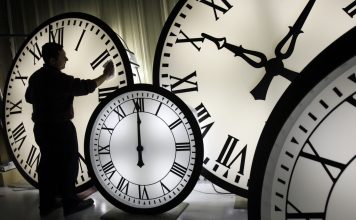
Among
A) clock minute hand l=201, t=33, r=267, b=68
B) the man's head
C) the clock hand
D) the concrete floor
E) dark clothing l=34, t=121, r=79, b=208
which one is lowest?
the concrete floor

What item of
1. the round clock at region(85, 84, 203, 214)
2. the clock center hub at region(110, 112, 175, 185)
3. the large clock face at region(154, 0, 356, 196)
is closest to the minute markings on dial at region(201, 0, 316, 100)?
the large clock face at region(154, 0, 356, 196)

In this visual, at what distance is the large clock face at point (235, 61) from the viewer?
54.2 inches

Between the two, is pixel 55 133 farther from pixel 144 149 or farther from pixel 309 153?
pixel 309 153

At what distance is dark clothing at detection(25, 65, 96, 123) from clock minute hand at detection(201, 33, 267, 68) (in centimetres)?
68

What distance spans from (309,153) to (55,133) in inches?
56.9

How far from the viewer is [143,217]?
1521 mm

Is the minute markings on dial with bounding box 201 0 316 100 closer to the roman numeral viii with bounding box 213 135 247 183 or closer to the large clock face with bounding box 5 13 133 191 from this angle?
the roman numeral viii with bounding box 213 135 247 183

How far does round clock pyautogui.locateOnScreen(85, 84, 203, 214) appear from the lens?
4.72ft

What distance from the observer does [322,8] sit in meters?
1.32

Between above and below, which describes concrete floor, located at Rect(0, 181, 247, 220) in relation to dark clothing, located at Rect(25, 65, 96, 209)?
below

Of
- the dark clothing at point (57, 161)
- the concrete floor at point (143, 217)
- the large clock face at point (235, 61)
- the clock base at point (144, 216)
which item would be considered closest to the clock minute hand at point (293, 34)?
the large clock face at point (235, 61)

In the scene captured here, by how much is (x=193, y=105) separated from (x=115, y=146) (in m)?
0.41

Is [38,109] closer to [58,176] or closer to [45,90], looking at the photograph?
[45,90]

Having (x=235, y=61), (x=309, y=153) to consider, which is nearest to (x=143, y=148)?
(x=235, y=61)
